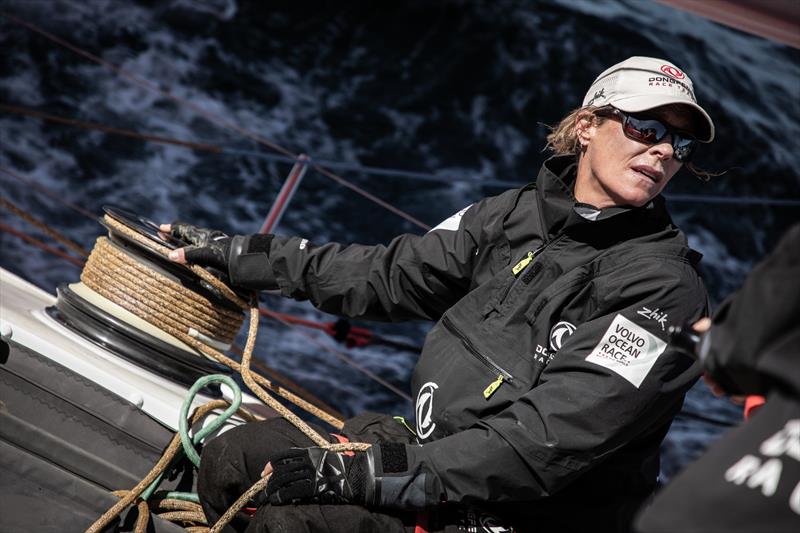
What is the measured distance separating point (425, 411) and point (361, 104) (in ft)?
20.3

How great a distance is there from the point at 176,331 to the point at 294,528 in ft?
2.38

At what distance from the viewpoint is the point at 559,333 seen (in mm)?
1613

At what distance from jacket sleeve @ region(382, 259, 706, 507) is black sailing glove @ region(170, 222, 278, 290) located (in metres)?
0.66

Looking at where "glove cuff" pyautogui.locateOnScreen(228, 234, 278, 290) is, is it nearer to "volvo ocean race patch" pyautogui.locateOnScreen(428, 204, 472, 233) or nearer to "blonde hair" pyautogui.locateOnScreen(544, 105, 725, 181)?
"volvo ocean race patch" pyautogui.locateOnScreen(428, 204, 472, 233)

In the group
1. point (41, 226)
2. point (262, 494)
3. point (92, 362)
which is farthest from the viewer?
point (41, 226)

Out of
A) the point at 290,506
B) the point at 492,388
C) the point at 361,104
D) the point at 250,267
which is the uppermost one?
the point at 492,388

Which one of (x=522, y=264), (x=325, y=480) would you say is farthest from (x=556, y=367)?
(x=325, y=480)

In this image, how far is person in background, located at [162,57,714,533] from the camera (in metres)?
1.50

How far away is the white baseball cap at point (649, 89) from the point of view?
171 cm

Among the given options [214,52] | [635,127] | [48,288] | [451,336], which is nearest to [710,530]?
[451,336]

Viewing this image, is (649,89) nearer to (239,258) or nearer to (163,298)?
(239,258)

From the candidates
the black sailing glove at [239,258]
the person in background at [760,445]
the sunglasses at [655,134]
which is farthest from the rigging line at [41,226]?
the person in background at [760,445]

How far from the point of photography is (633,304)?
156cm

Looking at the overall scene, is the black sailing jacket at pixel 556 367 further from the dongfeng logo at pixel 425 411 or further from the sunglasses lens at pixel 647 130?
the sunglasses lens at pixel 647 130
